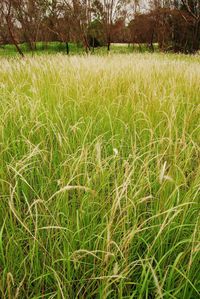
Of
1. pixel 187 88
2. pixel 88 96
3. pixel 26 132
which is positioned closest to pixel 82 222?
pixel 26 132

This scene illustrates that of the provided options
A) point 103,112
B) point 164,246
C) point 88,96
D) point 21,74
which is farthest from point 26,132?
point 21,74

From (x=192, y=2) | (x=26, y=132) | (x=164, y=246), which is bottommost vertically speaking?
(x=164, y=246)

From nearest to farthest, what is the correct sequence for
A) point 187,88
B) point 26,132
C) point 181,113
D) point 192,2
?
point 26,132
point 181,113
point 187,88
point 192,2

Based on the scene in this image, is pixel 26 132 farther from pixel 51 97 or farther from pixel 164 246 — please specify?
pixel 164 246

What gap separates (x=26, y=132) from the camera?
64.2 inches

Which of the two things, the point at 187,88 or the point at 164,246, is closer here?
the point at 164,246

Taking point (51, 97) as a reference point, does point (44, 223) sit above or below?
below

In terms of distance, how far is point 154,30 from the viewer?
63.2ft

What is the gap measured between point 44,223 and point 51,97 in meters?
1.30

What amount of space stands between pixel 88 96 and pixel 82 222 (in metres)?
1.30

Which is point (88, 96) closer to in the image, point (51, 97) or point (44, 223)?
point (51, 97)

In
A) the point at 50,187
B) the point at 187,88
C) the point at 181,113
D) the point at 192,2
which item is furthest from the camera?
the point at 192,2

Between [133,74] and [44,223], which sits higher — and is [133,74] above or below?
above

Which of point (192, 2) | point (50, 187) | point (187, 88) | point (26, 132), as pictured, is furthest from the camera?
point (192, 2)
